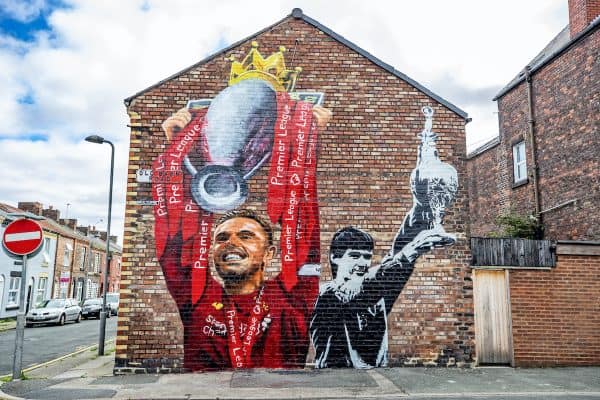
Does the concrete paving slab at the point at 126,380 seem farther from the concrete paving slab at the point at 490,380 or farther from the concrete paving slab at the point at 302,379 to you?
the concrete paving slab at the point at 490,380

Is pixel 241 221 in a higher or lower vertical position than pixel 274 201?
lower

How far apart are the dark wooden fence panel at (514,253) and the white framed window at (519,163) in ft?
20.0

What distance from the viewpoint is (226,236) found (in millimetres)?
10000

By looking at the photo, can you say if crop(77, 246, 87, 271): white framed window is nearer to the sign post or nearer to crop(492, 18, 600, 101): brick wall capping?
the sign post

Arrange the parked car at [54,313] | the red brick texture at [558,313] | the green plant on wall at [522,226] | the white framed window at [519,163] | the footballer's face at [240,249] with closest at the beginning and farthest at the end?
the footballer's face at [240,249] → the red brick texture at [558,313] → the green plant on wall at [522,226] → the white framed window at [519,163] → the parked car at [54,313]

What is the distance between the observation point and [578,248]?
34.7 ft

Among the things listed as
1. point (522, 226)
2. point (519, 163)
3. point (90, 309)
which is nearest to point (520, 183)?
point (519, 163)

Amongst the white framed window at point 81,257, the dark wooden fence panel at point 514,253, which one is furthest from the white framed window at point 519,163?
the white framed window at point 81,257

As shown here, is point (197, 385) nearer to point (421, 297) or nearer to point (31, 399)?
point (31, 399)

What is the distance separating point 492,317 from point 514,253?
4.62 feet

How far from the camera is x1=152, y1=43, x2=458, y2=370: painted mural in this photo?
977 cm

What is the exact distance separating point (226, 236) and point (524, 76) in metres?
11.3

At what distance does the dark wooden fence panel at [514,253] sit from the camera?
34.3 ft

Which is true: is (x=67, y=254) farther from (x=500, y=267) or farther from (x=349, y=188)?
(x=500, y=267)
